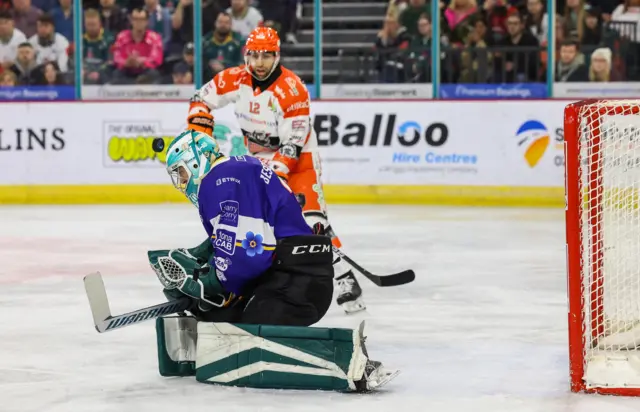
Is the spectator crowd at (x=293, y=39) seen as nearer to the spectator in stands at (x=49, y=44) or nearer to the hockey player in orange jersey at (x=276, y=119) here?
the spectator in stands at (x=49, y=44)

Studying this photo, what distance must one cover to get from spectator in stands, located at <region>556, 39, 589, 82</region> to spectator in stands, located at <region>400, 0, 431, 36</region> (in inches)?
45.1

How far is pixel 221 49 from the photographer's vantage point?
1063 cm

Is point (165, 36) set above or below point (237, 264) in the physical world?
above

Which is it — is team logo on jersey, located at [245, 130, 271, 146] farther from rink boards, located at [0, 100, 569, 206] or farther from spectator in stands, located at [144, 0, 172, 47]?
spectator in stands, located at [144, 0, 172, 47]

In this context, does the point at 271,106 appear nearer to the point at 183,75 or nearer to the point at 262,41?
the point at 262,41

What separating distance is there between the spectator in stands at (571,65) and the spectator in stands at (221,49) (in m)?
2.69

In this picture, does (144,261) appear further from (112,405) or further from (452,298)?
(112,405)

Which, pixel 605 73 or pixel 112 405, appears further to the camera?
pixel 605 73

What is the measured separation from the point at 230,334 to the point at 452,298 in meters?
2.16


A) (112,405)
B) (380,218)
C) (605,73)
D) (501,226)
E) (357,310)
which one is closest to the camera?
(112,405)

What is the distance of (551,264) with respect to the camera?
22.5 feet

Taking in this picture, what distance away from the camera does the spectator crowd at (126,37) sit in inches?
417

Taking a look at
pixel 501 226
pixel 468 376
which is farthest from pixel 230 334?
pixel 501 226

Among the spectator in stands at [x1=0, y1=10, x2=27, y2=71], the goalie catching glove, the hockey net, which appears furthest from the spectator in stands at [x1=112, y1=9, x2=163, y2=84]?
the goalie catching glove
